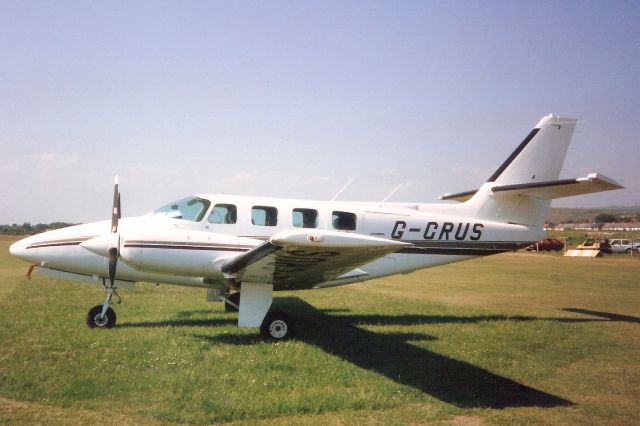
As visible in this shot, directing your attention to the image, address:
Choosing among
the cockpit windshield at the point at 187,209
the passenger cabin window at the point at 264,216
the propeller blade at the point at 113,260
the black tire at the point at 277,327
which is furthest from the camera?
the passenger cabin window at the point at 264,216

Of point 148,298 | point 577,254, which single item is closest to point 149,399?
point 148,298

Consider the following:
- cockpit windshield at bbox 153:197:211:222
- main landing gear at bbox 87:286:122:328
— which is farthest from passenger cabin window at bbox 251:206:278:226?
main landing gear at bbox 87:286:122:328

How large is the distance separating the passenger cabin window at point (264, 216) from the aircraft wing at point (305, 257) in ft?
4.07

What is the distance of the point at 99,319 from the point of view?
8.84m

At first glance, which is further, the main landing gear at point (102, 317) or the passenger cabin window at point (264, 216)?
the passenger cabin window at point (264, 216)

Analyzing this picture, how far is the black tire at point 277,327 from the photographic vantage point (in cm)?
841

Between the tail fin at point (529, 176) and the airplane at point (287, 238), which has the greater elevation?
the tail fin at point (529, 176)

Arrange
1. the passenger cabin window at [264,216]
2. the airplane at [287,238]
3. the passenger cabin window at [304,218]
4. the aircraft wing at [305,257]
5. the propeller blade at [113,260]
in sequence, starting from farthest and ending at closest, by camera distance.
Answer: the passenger cabin window at [304,218] < the passenger cabin window at [264,216] < the propeller blade at [113,260] < the airplane at [287,238] < the aircraft wing at [305,257]

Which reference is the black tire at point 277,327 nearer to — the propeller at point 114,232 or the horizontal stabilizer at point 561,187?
the propeller at point 114,232

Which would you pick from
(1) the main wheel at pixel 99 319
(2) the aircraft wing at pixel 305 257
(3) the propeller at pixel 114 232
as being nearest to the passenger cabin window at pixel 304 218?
(2) the aircraft wing at pixel 305 257

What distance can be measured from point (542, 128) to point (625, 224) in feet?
381

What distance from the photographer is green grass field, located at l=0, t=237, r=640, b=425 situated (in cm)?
505

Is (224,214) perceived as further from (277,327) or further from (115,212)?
(277,327)

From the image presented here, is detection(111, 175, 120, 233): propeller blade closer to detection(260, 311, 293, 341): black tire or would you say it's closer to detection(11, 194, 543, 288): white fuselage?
detection(11, 194, 543, 288): white fuselage
